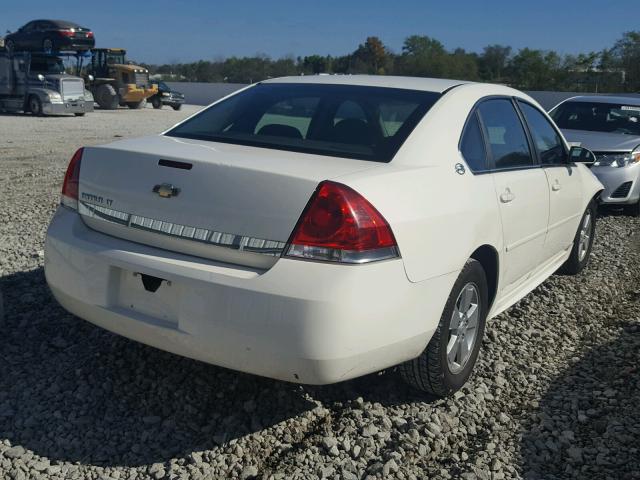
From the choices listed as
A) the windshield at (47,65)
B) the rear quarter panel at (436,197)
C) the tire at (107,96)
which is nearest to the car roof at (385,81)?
the rear quarter panel at (436,197)

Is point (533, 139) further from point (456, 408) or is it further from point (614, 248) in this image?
point (614, 248)

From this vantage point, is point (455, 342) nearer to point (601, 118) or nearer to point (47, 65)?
point (601, 118)

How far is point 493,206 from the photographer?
3.69 m

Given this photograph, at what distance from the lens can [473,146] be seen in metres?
3.77

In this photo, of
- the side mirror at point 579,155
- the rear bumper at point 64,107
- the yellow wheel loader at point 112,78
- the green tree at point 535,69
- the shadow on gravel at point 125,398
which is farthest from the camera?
the green tree at point 535,69

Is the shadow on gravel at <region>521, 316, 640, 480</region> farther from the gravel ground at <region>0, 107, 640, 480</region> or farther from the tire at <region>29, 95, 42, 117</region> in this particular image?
the tire at <region>29, 95, 42, 117</region>

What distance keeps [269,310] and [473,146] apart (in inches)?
63.9

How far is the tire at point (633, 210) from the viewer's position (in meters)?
9.18

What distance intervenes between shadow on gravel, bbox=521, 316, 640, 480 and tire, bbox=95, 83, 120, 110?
32.7m

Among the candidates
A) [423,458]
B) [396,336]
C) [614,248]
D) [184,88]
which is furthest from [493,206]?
[184,88]

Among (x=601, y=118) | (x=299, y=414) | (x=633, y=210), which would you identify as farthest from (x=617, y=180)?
(x=299, y=414)

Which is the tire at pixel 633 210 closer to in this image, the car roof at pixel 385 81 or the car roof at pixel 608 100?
the car roof at pixel 608 100

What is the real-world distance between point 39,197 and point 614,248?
21.5ft

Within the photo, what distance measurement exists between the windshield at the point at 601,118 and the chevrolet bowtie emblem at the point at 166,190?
8113mm
